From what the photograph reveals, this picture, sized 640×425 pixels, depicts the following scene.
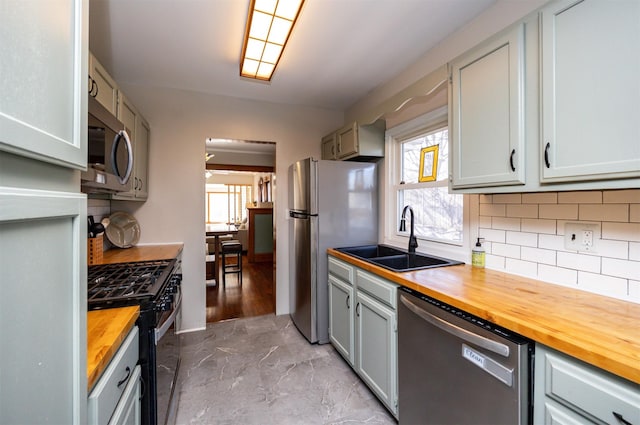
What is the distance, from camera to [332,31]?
1.96 metres

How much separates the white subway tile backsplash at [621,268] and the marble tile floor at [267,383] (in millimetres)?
1382

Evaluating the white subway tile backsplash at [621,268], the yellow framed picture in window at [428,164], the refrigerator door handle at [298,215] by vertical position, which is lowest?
the white subway tile backsplash at [621,268]

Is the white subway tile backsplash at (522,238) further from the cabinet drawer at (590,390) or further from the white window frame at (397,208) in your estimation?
the cabinet drawer at (590,390)

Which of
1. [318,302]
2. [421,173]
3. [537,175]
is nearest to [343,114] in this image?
[421,173]

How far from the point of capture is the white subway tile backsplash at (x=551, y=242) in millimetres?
1408

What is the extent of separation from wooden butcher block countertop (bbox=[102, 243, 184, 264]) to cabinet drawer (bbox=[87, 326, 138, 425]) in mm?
1149

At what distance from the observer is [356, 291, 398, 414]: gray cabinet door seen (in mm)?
1651

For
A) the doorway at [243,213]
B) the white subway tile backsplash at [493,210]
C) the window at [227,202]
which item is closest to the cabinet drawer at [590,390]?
the white subway tile backsplash at [493,210]

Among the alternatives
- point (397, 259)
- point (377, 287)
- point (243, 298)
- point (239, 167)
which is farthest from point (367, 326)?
point (239, 167)

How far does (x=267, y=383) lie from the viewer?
2.05 meters

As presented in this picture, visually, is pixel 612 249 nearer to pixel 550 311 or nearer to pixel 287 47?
pixel 550 311

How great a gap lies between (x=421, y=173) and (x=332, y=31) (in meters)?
1.28

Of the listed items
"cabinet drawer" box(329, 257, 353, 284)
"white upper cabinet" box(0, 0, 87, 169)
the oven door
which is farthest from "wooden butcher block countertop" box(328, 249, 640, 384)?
"white upper cabinet" box(0, 0, 87, 169)

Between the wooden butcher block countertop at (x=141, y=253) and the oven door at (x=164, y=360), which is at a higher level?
the wooden butcher block countertop at (x=141, y=253)
